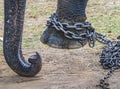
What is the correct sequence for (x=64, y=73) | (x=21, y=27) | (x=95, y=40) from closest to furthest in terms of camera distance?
(x=21, y=27)
(x=95, y=40)
(x=64, y=73)

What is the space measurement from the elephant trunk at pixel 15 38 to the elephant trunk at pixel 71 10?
219 mm

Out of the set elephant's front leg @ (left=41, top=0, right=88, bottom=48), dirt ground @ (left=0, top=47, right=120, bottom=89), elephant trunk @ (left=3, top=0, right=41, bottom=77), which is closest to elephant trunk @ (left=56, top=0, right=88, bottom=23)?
elephant's front leg @ (left=41, top=0, right=88, bottom=48)

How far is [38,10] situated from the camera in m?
5.43

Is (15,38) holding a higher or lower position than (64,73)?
higher

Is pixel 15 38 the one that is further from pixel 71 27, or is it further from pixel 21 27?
pixel 71 27

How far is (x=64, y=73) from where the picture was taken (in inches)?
130

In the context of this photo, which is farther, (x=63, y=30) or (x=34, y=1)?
(x=34, y=1)

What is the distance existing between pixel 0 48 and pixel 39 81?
3.00 feet

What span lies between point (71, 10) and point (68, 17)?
0.04 m

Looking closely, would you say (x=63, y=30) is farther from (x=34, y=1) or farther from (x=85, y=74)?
(x=34, y=1)

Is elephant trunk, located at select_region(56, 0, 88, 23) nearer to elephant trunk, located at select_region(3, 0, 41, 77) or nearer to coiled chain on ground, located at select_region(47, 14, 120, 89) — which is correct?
coiled chain on ground, located at select_region(47, 14, 120, 89)

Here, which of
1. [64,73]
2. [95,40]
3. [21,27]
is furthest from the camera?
[64,73]

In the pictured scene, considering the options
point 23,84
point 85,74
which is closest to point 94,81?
point 85,74

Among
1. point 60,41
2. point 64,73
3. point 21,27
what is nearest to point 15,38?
point 21,27
